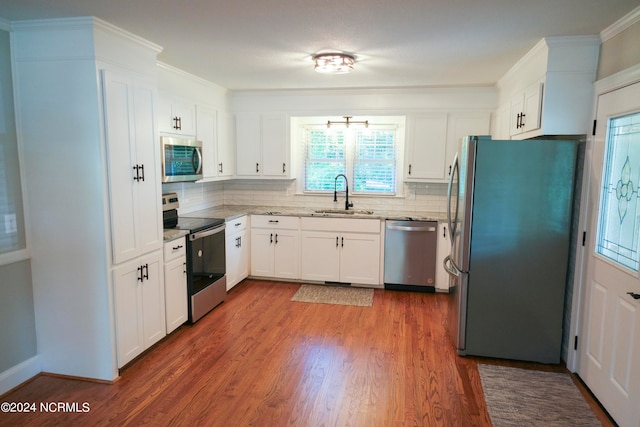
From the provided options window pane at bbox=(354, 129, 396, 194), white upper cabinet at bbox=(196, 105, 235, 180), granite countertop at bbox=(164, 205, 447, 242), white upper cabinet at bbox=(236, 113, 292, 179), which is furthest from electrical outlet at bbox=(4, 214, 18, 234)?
window pane at bbox=(354, 129, 396, 194)

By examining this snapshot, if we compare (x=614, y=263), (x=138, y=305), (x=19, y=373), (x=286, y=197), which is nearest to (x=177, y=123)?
(x=138, y=305)

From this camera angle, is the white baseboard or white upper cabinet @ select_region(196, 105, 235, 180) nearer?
the white baseboard

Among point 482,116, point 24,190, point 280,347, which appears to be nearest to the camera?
point 24,190

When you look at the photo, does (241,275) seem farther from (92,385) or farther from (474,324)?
(474,324)

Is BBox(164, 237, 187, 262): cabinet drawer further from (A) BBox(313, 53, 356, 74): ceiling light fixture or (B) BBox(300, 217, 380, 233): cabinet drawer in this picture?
(A) BBox(313, 53, 356, 74): ceiling light fixture

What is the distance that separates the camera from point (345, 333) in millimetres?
3666

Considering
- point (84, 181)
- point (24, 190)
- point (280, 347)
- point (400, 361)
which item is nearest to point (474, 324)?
point (400, 361)

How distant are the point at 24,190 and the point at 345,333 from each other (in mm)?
2785

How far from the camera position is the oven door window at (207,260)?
147 inches

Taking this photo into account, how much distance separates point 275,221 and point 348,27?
280 cm

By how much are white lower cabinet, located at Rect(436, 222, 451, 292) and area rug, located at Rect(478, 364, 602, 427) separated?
1.67 meters

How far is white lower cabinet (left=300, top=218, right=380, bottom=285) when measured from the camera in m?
4.80

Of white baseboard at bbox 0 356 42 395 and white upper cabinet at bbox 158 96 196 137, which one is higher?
white upper cabinet at bbox 158 96 196 137

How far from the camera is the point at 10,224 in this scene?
267 centimetres
